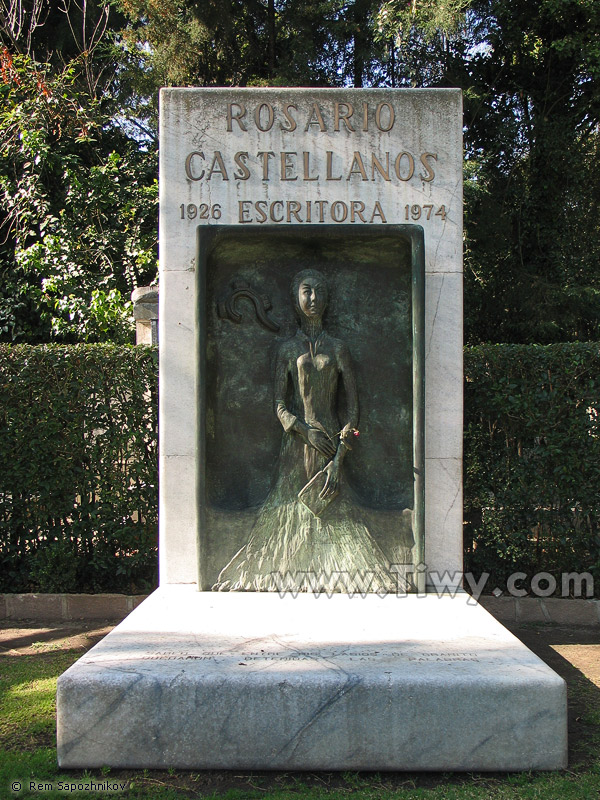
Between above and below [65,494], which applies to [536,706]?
below

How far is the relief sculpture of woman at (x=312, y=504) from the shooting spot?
5078 mm

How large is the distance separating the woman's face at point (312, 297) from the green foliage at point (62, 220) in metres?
6.13

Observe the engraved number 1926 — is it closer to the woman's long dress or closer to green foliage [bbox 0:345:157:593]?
the woman's long dress

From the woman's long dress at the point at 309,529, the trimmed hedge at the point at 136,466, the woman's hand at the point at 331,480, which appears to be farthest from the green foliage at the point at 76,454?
the woman's hand at the point at 331,480

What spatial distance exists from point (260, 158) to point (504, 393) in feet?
8.94

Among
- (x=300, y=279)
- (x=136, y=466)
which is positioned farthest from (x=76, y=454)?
(x=300, y=279)

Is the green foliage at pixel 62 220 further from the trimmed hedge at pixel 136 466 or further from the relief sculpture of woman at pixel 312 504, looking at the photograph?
the relief sculpture of woman at pixel 312 504

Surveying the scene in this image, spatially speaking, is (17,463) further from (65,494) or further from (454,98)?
(454,98)

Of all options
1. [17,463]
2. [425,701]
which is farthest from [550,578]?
[17,463]

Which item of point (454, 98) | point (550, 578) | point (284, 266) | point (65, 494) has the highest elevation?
point (454, 98)

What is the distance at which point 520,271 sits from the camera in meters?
11.6

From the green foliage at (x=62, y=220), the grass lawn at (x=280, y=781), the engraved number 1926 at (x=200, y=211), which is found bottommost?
the grass lawn at (x=280, y=781)

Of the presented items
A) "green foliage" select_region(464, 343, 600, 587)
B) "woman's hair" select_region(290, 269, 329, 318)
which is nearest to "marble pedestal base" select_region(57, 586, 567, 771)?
"woman's hair" select_region(290, 269, 329, 318)

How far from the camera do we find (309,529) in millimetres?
5098
